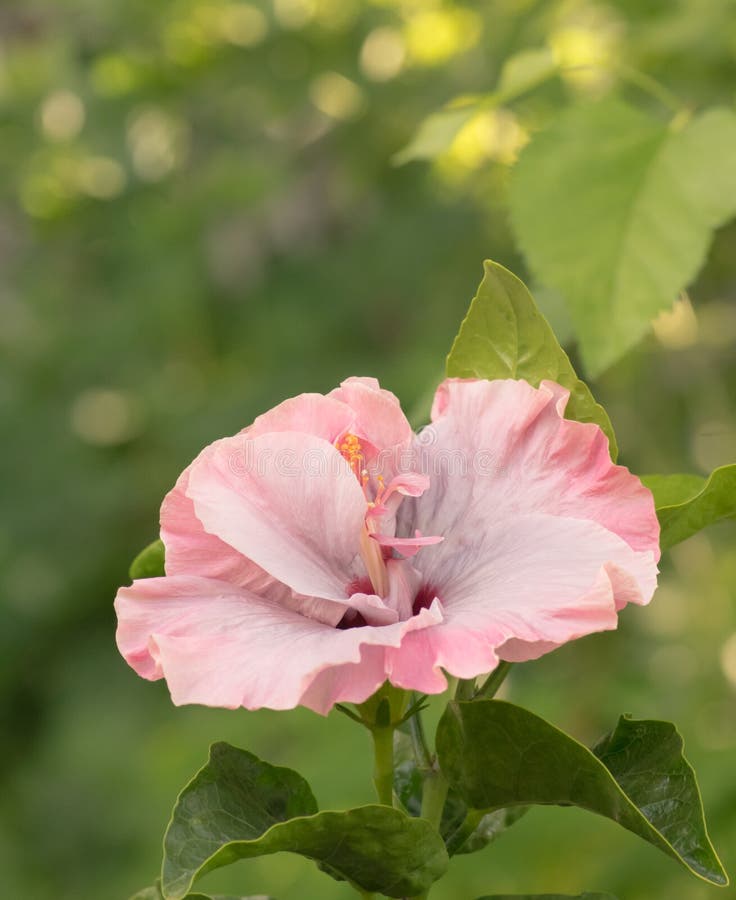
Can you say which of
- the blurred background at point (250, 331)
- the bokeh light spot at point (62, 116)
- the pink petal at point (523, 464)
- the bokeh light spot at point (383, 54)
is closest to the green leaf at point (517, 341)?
the pink petal at point (523, 464)

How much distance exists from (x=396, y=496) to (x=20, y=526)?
2.15m

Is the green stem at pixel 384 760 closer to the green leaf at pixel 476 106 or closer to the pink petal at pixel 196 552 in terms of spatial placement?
the pink petal at pixel 196 552

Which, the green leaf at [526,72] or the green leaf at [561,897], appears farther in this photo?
the green leaf at [526,72]

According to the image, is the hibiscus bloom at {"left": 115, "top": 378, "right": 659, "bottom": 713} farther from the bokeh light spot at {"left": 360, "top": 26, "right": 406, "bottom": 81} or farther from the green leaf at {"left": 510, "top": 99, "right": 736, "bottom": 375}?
the bokeh light spot at {"left": 360, "top": 26, "right": 406, "bottom": 81}

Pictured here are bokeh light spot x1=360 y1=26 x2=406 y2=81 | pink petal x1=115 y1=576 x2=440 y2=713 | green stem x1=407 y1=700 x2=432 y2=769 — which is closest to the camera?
pink petal x1=115 y1=576 x2=440 y2=713

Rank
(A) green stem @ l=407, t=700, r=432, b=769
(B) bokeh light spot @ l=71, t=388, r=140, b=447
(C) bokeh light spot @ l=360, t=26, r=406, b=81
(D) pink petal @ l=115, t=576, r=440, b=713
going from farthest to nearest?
(B) bokeh light spot @ l=71, t=388, r=140, b=447 < (C) bokeh light spot @ l=360, t=26, r=406, b=81 < (A) green stem @ l=407, t=700, r=432, b=769 < (D) pink petal @ l=115, t=576, r=440, b=713

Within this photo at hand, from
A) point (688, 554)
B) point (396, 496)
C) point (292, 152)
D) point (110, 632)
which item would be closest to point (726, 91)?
point (688, 554)

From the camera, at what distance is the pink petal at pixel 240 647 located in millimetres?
375

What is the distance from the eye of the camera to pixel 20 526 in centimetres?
249

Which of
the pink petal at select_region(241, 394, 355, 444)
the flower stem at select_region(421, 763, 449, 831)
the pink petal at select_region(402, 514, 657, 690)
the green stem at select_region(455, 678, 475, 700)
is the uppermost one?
the pink petal at select_region(241, 394, 355, 444)

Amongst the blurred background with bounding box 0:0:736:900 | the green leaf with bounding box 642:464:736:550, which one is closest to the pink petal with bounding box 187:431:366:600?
the green leaf with bounding box 642:464:736:550

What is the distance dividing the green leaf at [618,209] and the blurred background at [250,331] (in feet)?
0.85

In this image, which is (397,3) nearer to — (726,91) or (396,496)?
(726,91)

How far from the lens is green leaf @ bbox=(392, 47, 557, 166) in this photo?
0.80 metres
